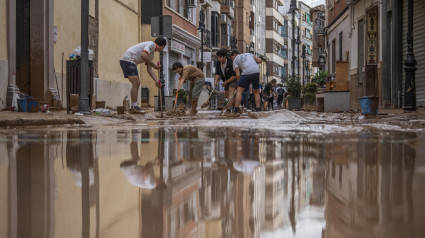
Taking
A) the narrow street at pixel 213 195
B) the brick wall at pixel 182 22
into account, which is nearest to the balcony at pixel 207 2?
the brick wall at pixel 182 22

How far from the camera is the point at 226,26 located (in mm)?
52594

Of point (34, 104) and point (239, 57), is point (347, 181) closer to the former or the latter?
point (34, 104)

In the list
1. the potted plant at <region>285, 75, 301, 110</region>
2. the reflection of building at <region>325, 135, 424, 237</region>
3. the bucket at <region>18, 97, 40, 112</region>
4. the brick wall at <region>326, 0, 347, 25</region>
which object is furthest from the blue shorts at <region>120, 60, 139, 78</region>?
the brick wall at <region>326, 0, 347, 25</region>

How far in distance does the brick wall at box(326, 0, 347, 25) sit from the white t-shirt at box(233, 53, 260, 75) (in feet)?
48.6

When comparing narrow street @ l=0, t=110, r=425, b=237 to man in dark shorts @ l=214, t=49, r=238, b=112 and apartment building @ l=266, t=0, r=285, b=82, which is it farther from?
apartment building @ l=266, t=0, r=285, b=82

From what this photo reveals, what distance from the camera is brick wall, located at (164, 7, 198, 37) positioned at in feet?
104

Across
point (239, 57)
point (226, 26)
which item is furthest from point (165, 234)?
point (226, 26)

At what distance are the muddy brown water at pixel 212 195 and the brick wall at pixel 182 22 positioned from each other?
28.8 metres

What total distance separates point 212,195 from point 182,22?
33.9 meters

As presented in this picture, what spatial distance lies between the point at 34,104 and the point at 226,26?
42.0 m

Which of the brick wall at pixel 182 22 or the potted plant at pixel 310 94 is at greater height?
the brick wall at pixel 182 22

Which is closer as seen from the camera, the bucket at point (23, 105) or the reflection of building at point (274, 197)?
the reflection of building at point (274, 197)

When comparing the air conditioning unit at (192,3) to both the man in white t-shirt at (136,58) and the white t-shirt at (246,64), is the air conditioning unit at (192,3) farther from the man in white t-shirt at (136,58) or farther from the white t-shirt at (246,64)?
the man in white t-shirt at (136,58)

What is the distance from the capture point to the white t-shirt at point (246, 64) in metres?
13.3
